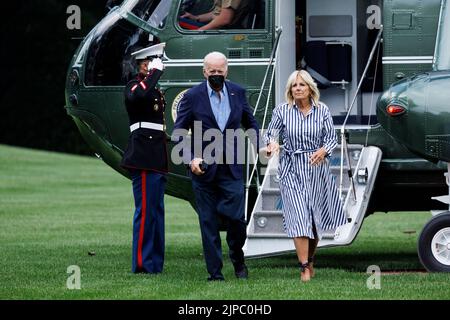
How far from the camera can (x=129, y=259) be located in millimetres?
12414

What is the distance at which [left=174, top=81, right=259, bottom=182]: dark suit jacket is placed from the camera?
9.65 meters

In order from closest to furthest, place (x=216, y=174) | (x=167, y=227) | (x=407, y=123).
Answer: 1. (x=216, y=174)
2. (x=407, y=123)
3. (x=167, y=227)

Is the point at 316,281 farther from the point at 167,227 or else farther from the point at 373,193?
the point at 167,227

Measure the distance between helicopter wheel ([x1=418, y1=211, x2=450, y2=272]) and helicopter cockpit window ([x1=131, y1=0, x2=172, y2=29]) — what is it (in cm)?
332

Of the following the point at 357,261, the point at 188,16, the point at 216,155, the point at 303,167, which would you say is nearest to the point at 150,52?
the point at 188,16

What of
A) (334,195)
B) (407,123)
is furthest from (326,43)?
(334,195)

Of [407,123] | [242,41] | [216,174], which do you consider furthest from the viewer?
[242,41]

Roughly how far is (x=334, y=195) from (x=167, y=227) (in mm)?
8224

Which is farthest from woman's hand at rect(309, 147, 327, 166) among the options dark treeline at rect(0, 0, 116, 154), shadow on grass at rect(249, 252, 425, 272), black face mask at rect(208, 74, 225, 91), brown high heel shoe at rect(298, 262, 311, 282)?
dark treeline at rect(0, 0, 116, 154)

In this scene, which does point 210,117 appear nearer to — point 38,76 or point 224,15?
point 224,15

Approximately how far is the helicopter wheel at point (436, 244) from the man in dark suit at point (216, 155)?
5.53 feet

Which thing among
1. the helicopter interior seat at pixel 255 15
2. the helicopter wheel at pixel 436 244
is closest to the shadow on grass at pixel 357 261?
the helicopter wheel at pixel 436 244

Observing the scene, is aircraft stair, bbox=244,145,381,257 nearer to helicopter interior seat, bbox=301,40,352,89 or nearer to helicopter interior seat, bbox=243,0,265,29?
helicopter interior seat, bbox=301,40,352,89

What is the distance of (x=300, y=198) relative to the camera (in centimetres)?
978
